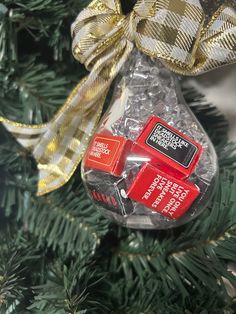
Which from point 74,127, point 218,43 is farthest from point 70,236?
point 218,43

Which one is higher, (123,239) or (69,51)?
(69,51)

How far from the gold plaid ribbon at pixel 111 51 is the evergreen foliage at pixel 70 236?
A: 39mm

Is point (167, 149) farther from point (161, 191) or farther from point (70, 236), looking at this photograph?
point (70, 236)

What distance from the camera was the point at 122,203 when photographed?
447 mm

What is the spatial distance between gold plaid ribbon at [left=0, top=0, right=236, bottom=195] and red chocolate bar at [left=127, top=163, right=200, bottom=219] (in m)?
0.10

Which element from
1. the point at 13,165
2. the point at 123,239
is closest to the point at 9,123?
the point at 13,165

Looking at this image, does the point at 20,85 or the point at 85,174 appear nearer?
the point at 85,174

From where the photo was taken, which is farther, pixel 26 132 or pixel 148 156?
pixel 26 132

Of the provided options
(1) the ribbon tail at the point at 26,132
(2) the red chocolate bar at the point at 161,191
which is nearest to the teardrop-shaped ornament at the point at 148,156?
(2) the red chocolate bar at the point at 161,191

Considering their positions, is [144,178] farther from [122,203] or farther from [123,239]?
[123,239]

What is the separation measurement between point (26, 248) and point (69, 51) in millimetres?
256

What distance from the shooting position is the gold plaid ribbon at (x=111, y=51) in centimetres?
42

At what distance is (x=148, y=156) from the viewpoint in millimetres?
430

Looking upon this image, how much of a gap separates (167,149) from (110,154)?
0.17ft
